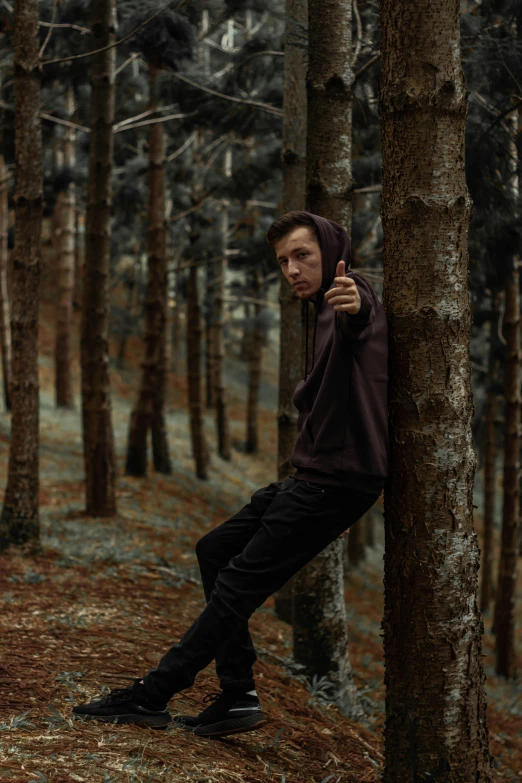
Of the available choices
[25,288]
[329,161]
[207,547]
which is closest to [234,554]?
[207,547]

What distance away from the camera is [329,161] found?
5.56 metres

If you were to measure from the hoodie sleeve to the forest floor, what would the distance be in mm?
2023

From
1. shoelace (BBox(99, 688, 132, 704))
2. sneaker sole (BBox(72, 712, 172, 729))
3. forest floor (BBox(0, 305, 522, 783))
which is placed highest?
shoelace (BBox(99, 688, 132, 704))

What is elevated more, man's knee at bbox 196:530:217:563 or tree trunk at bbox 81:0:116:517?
tree trunk at bbox 81:0:116:517

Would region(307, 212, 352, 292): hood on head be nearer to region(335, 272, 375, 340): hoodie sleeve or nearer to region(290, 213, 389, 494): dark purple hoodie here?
region(290, 213, 389, 494): dark purple hoodie

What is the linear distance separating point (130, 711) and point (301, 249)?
239 cm

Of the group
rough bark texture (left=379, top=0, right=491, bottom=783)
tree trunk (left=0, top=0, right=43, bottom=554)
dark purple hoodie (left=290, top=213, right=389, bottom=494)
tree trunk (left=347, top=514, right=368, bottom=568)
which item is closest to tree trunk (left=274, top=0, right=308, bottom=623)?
tree trunk (left=0, top=0, right=43, bottom=554)

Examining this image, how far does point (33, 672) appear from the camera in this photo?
443cm

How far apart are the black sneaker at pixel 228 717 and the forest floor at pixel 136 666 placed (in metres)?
0.07

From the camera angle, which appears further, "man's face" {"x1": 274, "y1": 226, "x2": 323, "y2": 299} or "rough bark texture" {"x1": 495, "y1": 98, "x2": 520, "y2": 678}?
"rough bark texture" {"x1": 495, "y1": 98, "x2": 520, "y2": 678}

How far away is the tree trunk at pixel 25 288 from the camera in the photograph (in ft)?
23.9

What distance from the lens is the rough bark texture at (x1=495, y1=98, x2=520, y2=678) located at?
1192cm

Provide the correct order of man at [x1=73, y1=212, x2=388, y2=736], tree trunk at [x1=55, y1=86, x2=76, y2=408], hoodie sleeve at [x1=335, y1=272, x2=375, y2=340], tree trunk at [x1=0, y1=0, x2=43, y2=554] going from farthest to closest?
tree trunk at [x1=55, y1=86, x2=76, y2=408] → tree trunk at [x1=0, y1=0, x2=43, y2=554] → man at [x1=73, y1=212, x2=388, y2=736] → hoodie sleeve at [x1=335, y1=272, x2=375, y2=340]

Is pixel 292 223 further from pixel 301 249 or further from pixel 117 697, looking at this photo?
pixel 117 697
